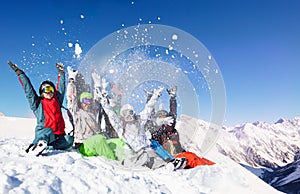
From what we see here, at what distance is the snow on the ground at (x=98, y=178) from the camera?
2.89 m

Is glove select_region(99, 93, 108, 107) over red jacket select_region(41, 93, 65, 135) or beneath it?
over

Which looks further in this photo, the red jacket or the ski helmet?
the ski helmet

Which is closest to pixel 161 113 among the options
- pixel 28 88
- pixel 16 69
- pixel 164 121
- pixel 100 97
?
pixel 164 121

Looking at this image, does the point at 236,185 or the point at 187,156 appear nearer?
the point at 236,185

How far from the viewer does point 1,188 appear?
100 inches

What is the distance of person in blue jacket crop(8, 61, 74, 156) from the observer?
15.4 ft

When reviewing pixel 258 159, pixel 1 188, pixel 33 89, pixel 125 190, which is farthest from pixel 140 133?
pixel 258 159

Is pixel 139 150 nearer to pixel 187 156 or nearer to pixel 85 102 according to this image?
pixel 187 156

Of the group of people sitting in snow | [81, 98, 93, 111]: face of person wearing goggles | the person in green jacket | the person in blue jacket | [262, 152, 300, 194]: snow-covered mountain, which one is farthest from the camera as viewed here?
[262, 152, 300, 194]: snow-covered mountain

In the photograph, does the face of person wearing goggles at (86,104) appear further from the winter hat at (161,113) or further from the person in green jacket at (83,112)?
the winter hat at (161,113)

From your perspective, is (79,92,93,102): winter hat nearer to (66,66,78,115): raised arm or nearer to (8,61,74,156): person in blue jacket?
(66,66,78,115): raised arm

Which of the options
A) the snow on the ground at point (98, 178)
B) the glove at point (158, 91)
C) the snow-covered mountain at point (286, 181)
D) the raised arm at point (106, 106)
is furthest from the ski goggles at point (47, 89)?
the snow-covered mountain at point (286, 181)

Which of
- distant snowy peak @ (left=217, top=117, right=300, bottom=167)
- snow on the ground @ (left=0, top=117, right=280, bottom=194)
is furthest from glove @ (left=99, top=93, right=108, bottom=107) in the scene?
distant snowy peak @ (left=217, top=117, right=300, bottom=167)

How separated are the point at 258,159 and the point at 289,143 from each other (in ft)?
75.4
